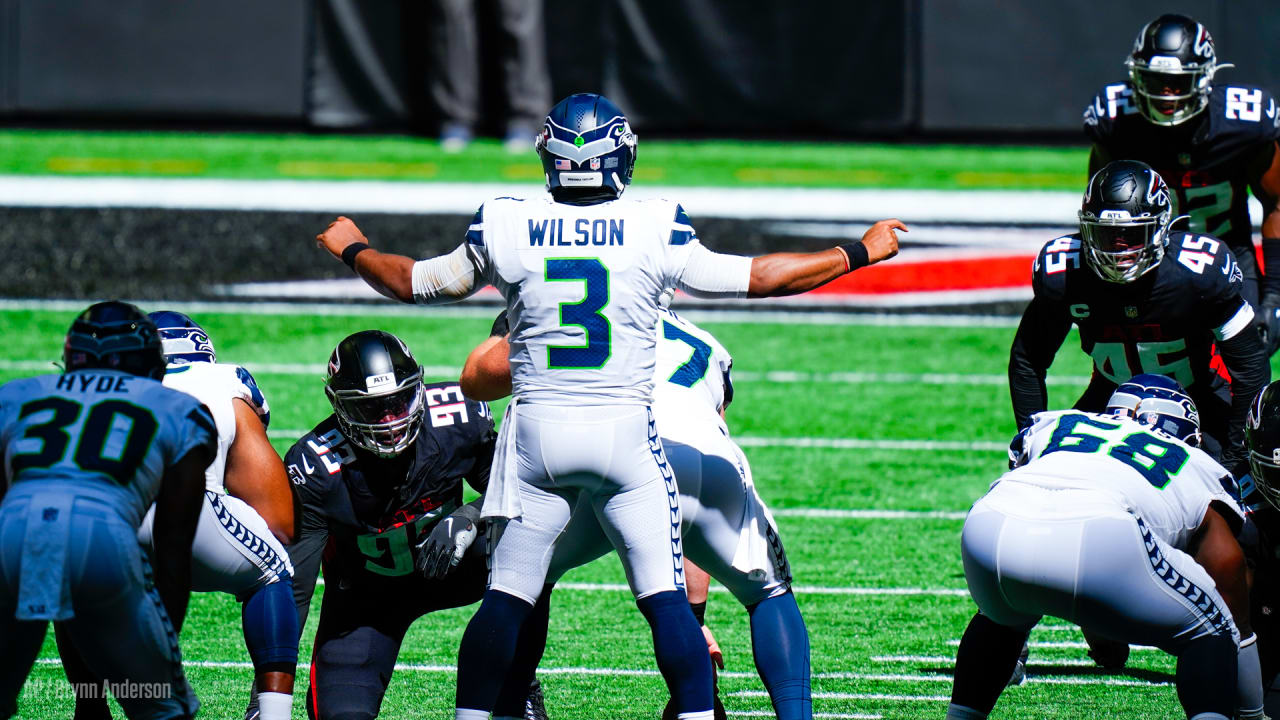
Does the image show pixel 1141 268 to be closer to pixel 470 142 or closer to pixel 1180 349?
pixel 1180 349

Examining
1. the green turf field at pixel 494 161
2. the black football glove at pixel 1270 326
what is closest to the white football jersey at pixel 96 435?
the black football glove at pixel 1270 326

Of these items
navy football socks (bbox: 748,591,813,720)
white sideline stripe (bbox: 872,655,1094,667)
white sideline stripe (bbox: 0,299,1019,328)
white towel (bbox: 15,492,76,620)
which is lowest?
white sideline stripe (bbox: 872,655,1094,667)

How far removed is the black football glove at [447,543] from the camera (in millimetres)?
4605

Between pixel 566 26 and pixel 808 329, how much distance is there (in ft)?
22.6

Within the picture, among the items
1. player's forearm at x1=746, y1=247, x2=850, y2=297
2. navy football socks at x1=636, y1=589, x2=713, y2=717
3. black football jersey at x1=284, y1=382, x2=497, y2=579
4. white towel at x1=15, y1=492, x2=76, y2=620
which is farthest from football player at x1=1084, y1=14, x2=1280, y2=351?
white towel at x1=15, y1=492, x2=76, y2=620

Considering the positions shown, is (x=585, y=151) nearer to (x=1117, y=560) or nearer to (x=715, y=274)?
(x=715, y=274)

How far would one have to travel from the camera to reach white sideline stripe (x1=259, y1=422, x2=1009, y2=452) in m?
8.66

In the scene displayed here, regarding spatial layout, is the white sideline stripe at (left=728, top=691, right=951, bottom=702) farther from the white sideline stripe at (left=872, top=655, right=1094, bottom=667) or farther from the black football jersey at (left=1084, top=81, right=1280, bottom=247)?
the black football jersey at (left=1084, top=81, right=1280, bottom=247)

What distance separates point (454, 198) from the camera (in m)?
15.3

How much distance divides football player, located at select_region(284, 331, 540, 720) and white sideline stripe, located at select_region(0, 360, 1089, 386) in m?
4.59

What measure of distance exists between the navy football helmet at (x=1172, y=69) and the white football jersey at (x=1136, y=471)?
6.90ft

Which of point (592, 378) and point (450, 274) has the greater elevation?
point (450, 274)

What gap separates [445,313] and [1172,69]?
6.61 m

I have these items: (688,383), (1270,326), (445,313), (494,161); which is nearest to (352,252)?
(688,383)
